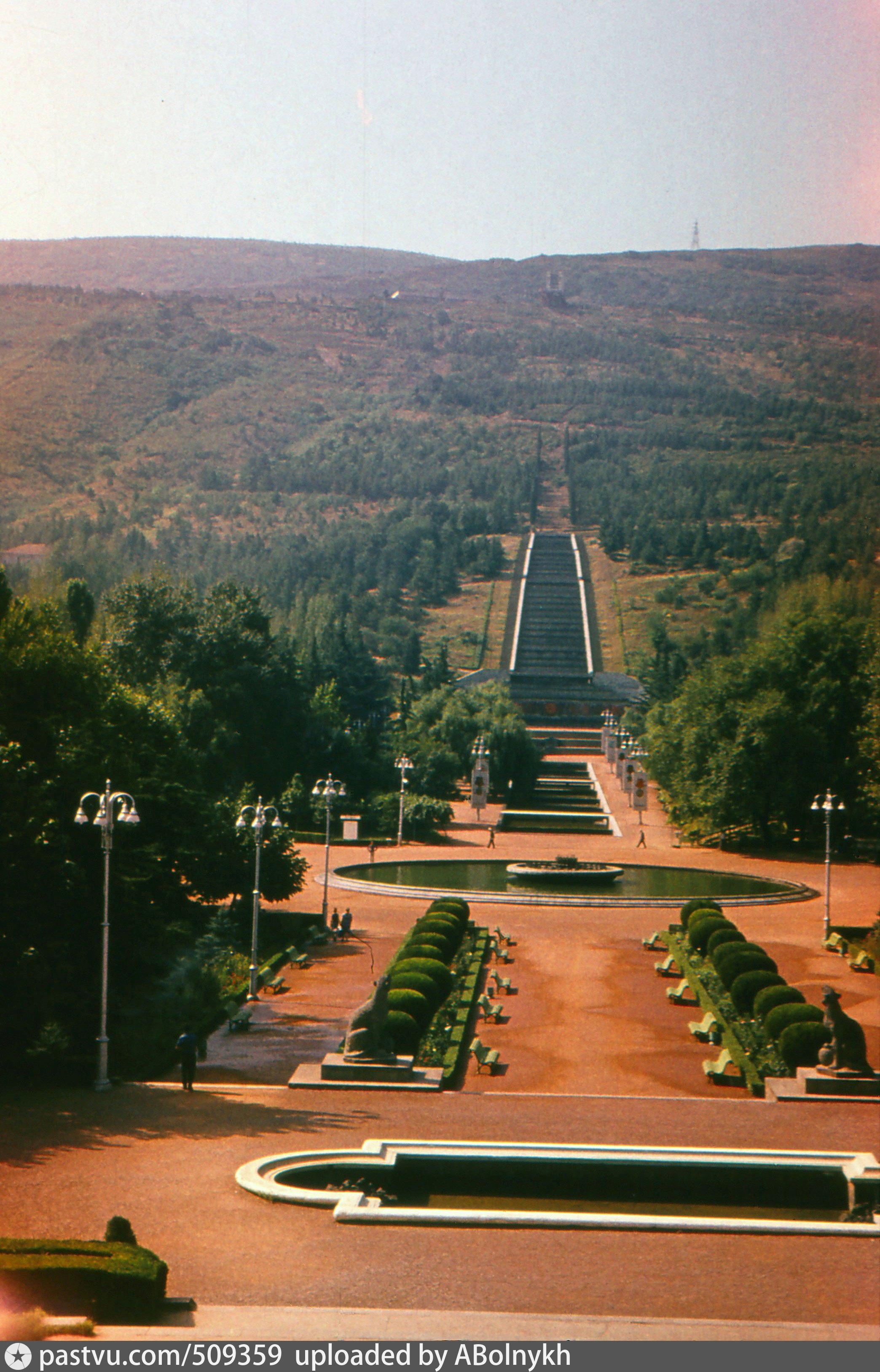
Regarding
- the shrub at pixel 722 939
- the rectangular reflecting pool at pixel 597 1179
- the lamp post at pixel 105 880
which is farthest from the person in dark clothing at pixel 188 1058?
the shrub at pixel 722 939

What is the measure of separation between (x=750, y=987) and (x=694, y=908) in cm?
1011

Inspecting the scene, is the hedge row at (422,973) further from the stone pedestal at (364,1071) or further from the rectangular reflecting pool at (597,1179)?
the rectangular reflecting pool at (597,1179)

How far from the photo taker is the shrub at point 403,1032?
74.6ft

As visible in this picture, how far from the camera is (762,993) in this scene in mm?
24656

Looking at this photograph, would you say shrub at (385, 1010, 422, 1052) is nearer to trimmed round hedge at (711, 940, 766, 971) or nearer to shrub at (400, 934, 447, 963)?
shrub at (400, 934, 447, 963)

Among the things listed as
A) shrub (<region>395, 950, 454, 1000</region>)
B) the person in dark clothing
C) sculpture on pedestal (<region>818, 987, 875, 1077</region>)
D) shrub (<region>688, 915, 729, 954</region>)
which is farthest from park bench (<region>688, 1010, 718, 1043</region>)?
the person in dark clothing

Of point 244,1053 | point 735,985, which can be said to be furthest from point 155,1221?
point 735,985

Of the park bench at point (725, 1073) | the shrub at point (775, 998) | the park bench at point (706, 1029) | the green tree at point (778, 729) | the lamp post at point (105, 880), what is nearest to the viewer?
the lamp post at point (105, 880)

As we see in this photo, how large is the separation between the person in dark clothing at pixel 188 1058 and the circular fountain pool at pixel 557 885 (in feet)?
75.0

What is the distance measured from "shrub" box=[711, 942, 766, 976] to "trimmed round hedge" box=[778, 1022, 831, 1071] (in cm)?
555

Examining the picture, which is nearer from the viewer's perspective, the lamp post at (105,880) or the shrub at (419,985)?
the lamp post at (105,880)

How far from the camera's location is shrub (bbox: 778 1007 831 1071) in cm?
2191

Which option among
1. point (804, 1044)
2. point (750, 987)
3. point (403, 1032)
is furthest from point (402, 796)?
point (804, 1044)

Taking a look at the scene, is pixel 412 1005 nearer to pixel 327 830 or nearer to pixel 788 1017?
pixel 788 1017
